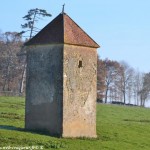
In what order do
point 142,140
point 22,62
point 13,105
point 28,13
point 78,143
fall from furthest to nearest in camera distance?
point 22,62 → point 28,13 → point 13,105 → point 142,140 → point 78,143

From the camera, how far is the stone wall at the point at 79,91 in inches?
1074

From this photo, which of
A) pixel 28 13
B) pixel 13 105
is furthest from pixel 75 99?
pixel 28 13

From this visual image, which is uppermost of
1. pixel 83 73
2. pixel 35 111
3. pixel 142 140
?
pixel 83 73

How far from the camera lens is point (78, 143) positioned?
83.0 feet

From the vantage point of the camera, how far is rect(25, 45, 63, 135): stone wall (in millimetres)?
27172

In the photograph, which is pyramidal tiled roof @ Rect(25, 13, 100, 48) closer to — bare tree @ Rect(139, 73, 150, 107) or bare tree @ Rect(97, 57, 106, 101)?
bare tree @ Rect(97, 57, 106, 101)

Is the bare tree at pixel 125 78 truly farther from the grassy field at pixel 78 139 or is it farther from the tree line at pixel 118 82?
the grassy field at pixel 78 139

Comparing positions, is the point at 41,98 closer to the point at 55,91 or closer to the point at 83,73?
the point at 55,91

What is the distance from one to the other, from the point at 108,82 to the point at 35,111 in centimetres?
6185

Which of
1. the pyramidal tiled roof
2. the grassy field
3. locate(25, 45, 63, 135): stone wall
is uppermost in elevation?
the pyramidal tiled roof

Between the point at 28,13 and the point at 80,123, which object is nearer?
the point at 80,123

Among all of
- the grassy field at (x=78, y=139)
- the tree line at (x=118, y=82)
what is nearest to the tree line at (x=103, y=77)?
the tree line at (x=118, y=82)

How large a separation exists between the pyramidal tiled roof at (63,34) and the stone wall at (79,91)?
0.40 meters

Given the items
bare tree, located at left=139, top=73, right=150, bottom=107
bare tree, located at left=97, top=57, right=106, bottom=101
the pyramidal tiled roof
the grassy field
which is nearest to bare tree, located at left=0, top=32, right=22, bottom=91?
bare tree, located at left=97, top=57, right=106, bottom=101
